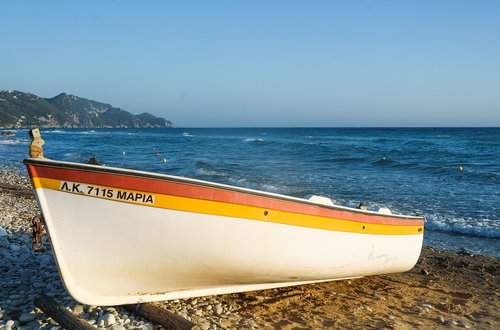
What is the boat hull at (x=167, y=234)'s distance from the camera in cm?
466

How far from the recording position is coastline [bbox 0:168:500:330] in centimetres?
511

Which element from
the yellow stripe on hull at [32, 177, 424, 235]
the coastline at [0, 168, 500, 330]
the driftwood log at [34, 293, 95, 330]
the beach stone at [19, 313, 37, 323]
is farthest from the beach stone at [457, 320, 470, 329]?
the beach stone at [19, 313, 37, 323]

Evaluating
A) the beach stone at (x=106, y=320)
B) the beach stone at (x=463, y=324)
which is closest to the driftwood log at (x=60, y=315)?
the beach stone at (x=106, y=320)

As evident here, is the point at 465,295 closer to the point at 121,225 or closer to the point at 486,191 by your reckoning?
the point at 121,225

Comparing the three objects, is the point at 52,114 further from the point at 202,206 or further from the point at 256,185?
the point at 202,206

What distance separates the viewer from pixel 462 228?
444 inches

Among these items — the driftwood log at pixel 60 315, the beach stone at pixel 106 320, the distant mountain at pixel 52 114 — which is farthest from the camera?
the distant mountain at pixel 52 114

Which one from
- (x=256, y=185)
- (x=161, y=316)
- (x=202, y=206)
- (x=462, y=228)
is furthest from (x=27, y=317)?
(x=256, y=185)

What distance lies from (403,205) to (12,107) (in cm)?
14816

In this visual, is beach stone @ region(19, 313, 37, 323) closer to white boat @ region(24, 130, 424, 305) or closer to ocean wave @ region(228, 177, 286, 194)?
white boat @ region(24, 130, 424, 305)

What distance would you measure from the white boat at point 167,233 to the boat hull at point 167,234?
11 millimetres

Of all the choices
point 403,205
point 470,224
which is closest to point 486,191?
point 403,205

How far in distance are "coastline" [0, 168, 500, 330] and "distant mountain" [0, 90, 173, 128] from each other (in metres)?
121

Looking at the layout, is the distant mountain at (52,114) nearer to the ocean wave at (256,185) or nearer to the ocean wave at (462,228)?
the ocean wave at (256,185)
